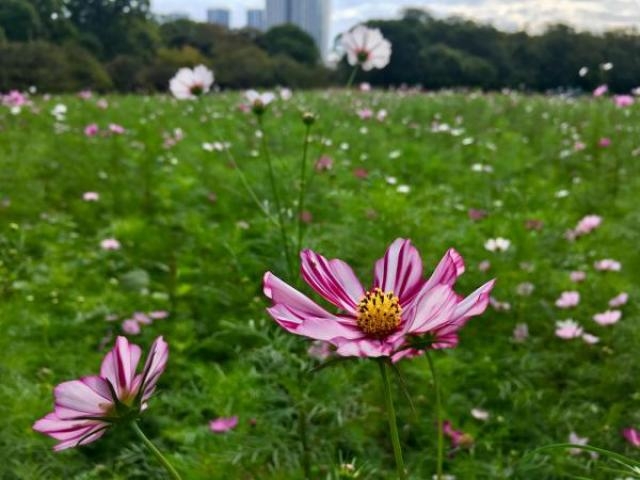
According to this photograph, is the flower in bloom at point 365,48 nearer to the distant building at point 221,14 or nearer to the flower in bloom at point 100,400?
the flower in bloom at point 100,400

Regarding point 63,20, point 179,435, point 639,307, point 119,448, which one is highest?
point 63,20

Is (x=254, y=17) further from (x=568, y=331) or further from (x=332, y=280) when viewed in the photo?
(x=332, y=280)

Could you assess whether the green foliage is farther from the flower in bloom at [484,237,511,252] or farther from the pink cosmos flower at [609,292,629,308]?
the pink cosmos flower at [609,292,629,308]


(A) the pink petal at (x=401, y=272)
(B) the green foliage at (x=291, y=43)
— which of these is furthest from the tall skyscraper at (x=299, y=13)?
(A) the pink petal at (x=401, y=272)

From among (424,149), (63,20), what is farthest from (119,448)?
(63,20)

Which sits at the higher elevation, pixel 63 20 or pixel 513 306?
pixel 63 20

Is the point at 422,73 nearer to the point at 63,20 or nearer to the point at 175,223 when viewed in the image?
the point at 63,20

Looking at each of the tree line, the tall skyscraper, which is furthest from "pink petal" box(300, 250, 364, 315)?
the tall skyscraper
